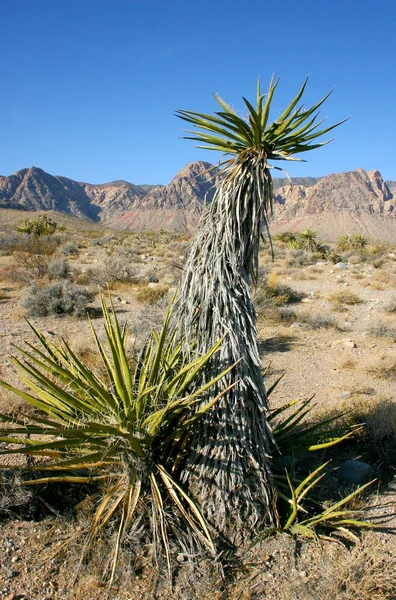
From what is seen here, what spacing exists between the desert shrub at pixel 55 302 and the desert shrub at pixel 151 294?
1600mm

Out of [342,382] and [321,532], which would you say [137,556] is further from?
[342,382]

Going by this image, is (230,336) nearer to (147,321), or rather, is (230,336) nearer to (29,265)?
(147,321)

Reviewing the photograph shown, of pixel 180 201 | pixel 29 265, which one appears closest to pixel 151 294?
pixel 29 265

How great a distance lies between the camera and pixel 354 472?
396 centimetres

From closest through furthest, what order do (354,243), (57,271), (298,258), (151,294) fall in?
(151,294), (57,271), (298,258), (354,243)

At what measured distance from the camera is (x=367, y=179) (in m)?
128

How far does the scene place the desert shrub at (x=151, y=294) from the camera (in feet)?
37.1

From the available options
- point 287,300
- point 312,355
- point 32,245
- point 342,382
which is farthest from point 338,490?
point 32,245

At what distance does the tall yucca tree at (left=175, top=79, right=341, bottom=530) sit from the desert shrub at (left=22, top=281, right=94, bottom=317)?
726 cm

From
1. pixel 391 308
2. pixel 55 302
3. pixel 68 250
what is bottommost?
pixel 391 308

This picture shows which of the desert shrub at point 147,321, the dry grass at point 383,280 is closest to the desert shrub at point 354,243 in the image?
the dry grass at point 383,280

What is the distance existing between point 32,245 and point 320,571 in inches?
627

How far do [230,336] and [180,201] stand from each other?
12427cm

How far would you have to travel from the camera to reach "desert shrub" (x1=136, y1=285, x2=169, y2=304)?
11.3m
